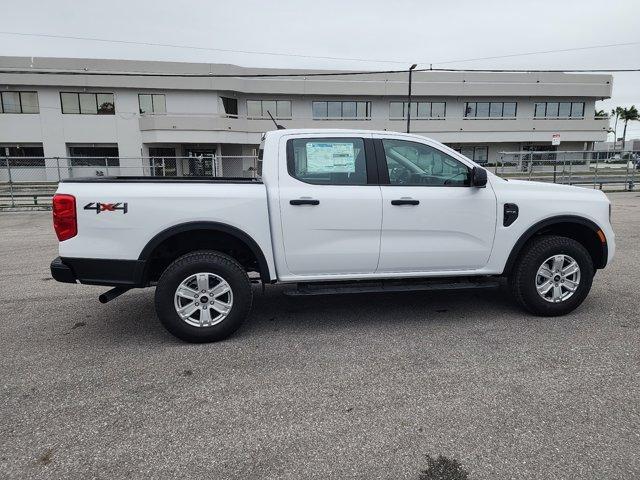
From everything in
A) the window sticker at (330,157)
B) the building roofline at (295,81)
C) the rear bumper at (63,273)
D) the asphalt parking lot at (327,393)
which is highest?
the building roofline at (295,81)

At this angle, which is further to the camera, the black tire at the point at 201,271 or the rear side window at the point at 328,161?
the rear side window at the point at 328,161

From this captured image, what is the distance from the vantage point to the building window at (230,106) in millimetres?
36469

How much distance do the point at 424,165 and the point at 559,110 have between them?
46789 millimetres

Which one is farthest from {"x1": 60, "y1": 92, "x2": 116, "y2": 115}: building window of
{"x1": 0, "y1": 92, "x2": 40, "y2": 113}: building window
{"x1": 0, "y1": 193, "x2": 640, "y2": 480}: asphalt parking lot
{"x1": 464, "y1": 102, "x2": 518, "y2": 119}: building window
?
{"x1": 0, "y1": 193, "x2": 640, "y2": 480}: asphalt parking lot

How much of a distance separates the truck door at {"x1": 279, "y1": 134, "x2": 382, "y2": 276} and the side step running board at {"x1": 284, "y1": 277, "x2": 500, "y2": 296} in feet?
0.56

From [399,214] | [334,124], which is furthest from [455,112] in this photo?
[399,214]

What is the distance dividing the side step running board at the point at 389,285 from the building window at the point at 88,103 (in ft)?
116

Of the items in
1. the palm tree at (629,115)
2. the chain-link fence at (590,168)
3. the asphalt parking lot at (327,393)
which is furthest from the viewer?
the palm tree at (629,115)

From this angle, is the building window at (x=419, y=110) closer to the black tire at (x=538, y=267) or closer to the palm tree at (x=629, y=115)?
the black tire at (x=538, y=267)

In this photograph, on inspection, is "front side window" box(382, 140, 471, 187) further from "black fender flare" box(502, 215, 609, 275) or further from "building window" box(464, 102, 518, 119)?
"building window" box(464, 102, 518, 119)

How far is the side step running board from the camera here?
430cm

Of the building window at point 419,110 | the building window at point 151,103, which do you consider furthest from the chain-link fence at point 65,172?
the building window at point 419,110

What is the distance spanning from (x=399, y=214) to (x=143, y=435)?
108 inches

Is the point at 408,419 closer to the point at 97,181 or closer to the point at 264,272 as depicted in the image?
the point at 264,272
